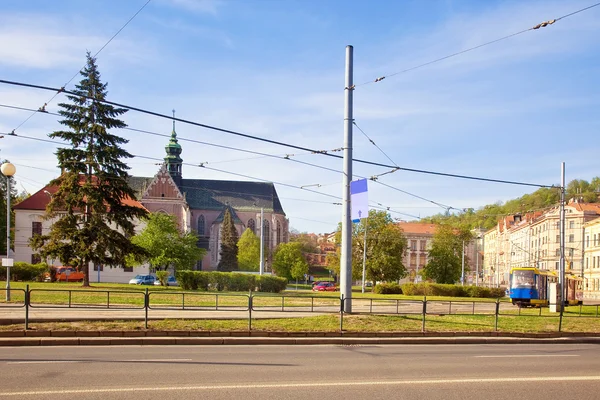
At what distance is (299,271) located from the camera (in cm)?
9144

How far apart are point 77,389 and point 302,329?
987 centimetres

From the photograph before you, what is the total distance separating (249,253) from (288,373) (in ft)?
285

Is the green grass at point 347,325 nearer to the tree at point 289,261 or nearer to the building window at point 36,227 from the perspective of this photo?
the building window at point 36,227

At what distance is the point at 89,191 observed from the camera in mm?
46344

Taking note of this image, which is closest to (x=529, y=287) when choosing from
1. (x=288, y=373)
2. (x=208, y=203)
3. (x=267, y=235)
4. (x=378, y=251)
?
(x=378, y=251)

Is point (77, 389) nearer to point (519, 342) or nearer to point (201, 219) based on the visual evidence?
point (519, 342)

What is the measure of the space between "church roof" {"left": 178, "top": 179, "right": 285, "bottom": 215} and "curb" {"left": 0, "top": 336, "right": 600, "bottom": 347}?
97.8m

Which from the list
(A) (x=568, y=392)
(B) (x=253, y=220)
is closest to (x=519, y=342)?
(A) (x=568, y=392)

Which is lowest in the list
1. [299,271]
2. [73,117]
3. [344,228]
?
[299,271]

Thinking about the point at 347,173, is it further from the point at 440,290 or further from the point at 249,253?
the point at 249,253

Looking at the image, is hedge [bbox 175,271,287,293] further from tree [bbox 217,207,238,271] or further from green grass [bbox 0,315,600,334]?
tree [bbox 217,207,238,271]

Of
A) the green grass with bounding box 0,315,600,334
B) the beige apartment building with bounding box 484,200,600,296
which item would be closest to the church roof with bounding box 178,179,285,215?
the beige apartment building with bounding box 484,200,600,296

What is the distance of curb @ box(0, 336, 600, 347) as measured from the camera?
1439 cm

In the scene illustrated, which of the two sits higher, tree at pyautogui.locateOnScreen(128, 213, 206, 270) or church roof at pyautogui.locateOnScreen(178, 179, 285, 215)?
church roof at pyautogui.locateOnScreen(178, 179, 285, 215)
